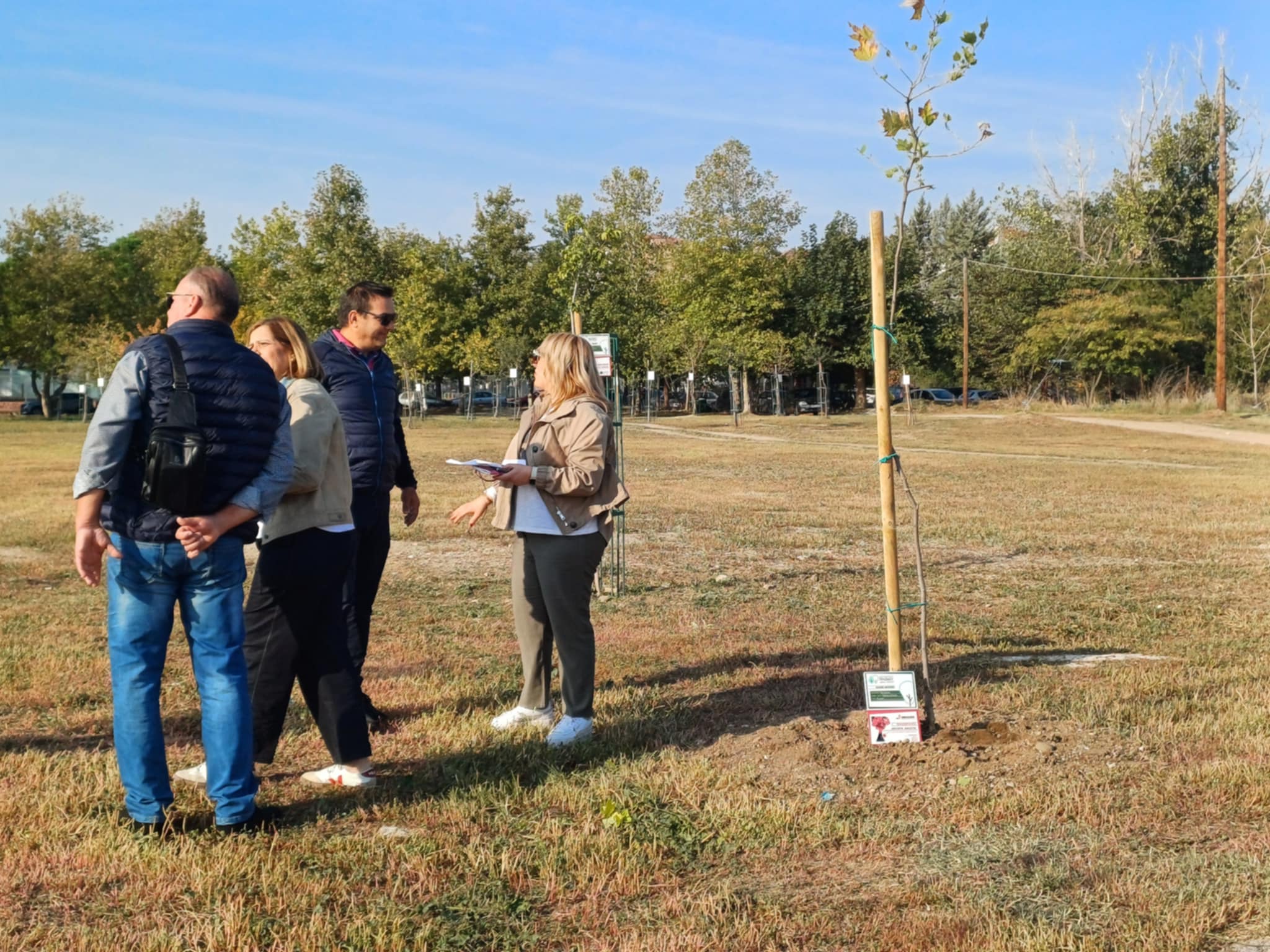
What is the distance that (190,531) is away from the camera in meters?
3.89

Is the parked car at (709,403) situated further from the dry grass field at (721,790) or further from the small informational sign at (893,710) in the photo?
the small informational sign at (893,710)

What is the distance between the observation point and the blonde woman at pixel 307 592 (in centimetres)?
465

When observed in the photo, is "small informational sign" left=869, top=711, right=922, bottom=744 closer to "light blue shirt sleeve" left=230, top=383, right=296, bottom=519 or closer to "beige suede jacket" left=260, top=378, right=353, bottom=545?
"beige suede jacket" left=260, top=378, right=353, bottom=545

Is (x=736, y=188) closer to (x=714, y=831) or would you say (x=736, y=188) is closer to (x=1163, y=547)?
(x=1163, y=547)

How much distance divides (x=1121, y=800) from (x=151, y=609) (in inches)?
138

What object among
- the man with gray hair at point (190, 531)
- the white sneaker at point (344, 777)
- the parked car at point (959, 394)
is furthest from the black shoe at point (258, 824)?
the parked car at point (959, 394)

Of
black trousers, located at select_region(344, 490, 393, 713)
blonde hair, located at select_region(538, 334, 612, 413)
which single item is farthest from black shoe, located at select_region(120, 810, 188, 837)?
blonde hair, located at select_region(538, 334, 612, 413)

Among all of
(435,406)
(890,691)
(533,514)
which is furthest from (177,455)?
(435,406)

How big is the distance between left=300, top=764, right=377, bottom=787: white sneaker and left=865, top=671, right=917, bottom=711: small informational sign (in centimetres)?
211

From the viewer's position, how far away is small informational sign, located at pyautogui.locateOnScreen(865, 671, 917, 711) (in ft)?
Result: 17.2

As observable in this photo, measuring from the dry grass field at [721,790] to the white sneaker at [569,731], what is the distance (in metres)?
0.10

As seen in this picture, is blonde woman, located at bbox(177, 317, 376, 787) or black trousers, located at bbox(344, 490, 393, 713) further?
black trousers, located at bbox(344, 490, 393, 713)

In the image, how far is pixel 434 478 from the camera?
71.7ft

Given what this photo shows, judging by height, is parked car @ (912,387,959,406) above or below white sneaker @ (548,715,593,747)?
above
